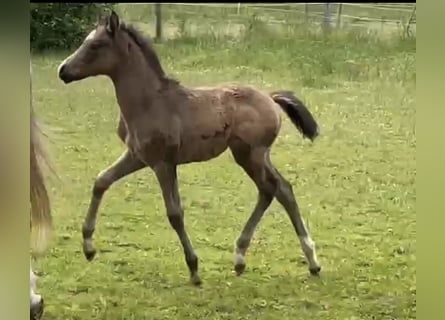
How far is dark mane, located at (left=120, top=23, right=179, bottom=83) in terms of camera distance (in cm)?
223

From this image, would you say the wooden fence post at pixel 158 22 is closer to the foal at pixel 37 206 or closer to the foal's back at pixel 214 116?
the foal's back at pixel 214 116

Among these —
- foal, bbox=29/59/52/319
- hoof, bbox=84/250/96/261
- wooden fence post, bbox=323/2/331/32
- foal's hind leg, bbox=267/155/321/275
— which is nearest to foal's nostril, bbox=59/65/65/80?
foal, bbox=29/59/52/319

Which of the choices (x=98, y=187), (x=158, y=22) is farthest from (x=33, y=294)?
(x=158, y=22)

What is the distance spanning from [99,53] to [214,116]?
0.33 m

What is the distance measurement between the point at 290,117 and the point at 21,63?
27.3 inches

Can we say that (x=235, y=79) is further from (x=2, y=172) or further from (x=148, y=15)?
(x=2, y=172)

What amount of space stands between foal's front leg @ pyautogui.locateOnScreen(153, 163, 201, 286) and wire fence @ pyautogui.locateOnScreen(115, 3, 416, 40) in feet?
1.11

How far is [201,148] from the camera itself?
2.24 metres

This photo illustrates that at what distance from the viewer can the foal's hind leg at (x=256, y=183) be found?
2.23 meters

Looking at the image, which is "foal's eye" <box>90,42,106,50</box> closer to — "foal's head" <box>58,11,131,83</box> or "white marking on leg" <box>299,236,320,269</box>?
"foal's head" <box>58,11,131,83</box>

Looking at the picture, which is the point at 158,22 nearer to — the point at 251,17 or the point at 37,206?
the point at 251,17

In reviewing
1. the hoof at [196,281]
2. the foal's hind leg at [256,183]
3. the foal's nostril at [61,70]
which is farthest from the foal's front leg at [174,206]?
the foal's nostril at [61,70]

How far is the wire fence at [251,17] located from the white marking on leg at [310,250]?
1.73ft

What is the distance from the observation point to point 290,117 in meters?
2.24
